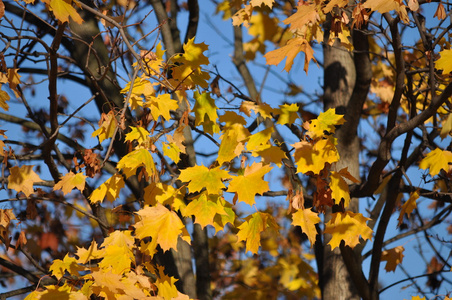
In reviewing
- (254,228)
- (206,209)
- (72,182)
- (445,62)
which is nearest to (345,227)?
(254,228)

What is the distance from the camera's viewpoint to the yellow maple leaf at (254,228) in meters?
2.95

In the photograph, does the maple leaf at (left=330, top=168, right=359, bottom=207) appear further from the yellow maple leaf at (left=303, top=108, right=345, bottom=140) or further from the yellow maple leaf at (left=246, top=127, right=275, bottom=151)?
the yellow maple leaf at (left=246, top=127, right=275, bottom=151)

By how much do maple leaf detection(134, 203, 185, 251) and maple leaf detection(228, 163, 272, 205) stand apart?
1.19ft

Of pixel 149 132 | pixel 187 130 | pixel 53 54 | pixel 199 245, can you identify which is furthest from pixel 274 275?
pixel 53 54

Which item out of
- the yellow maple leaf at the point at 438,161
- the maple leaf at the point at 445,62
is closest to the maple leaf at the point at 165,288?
the yellow maple leaf at the point at 438,161

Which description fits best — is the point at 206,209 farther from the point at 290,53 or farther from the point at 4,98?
the point at 4,98

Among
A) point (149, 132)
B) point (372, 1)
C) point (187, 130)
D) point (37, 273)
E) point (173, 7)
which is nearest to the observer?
point (372, 1)

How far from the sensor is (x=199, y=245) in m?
4.51

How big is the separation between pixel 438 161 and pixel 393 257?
127 cm

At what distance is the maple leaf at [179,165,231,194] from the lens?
264cm

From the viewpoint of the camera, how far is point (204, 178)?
2.66 m

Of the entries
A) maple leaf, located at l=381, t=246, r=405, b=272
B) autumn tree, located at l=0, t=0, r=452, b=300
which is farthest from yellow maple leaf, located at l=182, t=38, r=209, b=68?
maple leaf, located at l=381, t=246, r=405, b=272

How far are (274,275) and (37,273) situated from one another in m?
3.20

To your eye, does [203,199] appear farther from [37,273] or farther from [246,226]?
[37,273]
